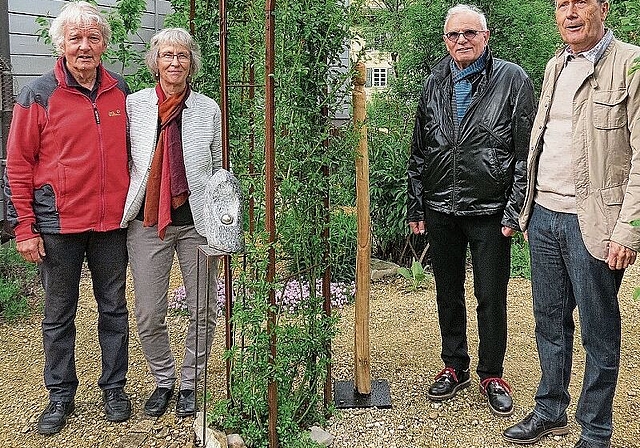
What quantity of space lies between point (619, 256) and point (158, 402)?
8.30 feet

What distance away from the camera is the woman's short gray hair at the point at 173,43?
11.9 feet

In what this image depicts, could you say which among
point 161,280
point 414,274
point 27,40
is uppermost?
point 27,40

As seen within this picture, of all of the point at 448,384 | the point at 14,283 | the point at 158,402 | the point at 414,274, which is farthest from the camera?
the point at 414,274

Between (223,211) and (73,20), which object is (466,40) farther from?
(73,20)

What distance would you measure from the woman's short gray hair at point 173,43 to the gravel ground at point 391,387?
6.20 ft

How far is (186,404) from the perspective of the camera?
399cm

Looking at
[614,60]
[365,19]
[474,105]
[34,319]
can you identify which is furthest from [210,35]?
[34,319]

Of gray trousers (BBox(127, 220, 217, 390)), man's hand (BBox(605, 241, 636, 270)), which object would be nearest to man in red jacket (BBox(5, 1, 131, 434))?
gray trousers (BBox(127, 220, 217, 390))

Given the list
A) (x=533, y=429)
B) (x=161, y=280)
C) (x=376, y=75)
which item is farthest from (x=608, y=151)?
(x=376, y=75)

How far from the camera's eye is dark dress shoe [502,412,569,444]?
3742 mm

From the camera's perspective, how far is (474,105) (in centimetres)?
384

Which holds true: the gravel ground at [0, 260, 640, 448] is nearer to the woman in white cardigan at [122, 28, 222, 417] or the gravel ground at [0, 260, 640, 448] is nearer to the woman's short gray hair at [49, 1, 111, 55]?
the woman in white cardigan at [122, 28, 222, 417]

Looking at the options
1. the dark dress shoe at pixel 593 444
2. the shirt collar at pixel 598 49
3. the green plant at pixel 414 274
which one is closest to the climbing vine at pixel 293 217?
the shirt collar at pixel 598 49

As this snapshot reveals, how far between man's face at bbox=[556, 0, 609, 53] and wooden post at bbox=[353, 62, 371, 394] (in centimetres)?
100
